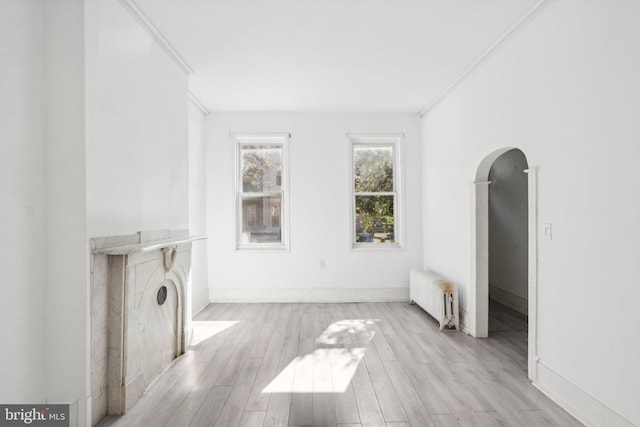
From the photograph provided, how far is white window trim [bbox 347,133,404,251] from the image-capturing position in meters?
5.05

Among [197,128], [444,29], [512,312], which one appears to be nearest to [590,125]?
[444,29]

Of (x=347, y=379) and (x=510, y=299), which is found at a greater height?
(x=510, y=299)

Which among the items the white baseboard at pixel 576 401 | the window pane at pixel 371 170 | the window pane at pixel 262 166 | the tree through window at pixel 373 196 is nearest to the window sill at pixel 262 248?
the window pane at pixel 262 166

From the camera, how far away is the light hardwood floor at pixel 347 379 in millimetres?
2146

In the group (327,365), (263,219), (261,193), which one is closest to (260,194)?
(261,193)

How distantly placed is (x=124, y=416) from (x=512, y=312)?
4516 millimetres

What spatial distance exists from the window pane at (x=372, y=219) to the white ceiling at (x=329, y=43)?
1582mm

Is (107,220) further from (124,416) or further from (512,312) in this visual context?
(512,312)

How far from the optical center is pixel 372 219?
17.0 ft

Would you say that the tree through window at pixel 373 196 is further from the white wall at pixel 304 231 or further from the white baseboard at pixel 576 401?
the white baseboard at pixel 576 401

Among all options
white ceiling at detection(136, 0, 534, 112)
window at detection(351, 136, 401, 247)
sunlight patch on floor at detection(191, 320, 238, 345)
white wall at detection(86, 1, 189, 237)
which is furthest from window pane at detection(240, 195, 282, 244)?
white wall at detection(86, 1, 189, 237)

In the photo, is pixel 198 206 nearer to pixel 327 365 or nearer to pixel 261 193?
pixel 261 193

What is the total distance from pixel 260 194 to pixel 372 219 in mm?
1828

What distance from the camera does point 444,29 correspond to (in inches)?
111
